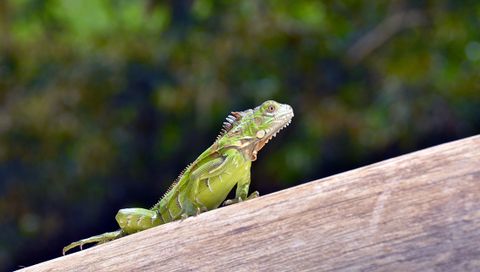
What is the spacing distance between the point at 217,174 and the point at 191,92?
867cm

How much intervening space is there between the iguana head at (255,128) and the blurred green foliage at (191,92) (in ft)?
25.9

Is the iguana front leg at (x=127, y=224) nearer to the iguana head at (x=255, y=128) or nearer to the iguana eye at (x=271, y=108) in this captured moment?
the iguana head at (x=255, y=128)

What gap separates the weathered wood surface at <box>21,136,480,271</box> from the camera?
307cm

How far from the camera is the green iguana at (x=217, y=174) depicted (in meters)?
4.33

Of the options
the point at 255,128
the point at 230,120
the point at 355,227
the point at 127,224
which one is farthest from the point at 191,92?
the point at 355,227

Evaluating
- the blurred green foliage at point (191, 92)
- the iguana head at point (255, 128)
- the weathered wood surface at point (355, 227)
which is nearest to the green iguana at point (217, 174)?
the iguana head at point (255, 128)

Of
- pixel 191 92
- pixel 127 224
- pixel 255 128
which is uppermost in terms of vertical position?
pixel 255 128

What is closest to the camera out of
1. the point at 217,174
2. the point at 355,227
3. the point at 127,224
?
the point at 355,227

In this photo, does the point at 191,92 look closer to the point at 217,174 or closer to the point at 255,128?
the point at 255,128

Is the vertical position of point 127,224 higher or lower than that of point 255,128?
lower

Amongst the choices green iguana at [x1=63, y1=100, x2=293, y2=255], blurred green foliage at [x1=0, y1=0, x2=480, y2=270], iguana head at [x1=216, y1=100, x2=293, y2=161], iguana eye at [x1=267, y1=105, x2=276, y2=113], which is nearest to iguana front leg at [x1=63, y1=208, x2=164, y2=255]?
green iguana at [x1=63, y1=100, x2=293, y2=255]

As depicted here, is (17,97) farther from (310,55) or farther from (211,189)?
(211,189)

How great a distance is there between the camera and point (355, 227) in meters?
3.18

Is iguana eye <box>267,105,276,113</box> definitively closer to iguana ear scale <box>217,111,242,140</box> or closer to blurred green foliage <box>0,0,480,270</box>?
iguana ear scale <box>217,111,242,140</box>
